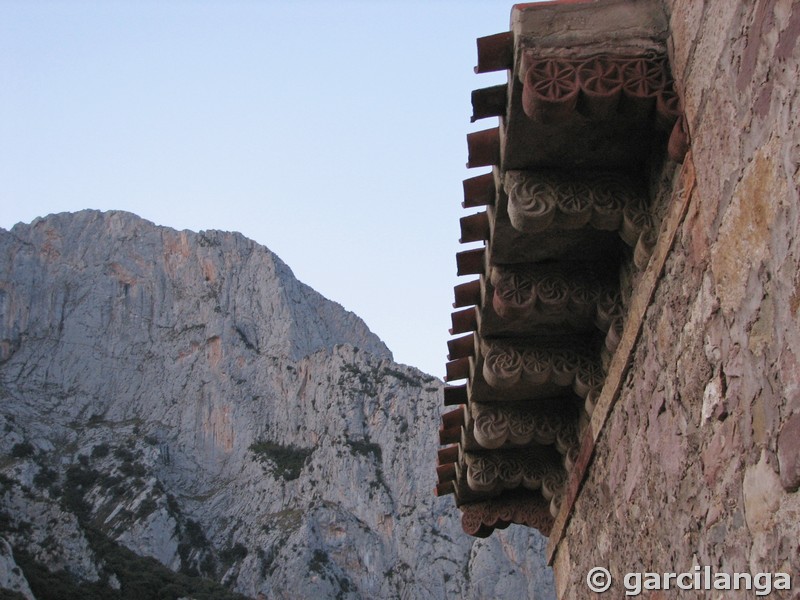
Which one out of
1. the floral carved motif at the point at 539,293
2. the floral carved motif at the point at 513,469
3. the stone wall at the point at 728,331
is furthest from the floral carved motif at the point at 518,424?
the stone wall at the point at 728,331

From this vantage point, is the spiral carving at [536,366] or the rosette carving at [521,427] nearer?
the spiral carving at [536,366]

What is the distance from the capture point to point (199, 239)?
218 feet

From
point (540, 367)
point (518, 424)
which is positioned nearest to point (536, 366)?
point (540, 367)

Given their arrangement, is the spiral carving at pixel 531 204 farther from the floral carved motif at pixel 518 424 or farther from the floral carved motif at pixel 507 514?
the floral carved motif at pixel 507 514

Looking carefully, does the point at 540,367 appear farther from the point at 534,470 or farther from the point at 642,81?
the point at 642,81

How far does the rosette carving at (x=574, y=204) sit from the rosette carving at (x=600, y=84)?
38cm

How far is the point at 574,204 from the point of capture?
3.22 m

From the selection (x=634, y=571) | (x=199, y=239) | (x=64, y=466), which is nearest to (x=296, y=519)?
(x=64, y=466)

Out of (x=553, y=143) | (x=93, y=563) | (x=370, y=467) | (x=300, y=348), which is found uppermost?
(x=300, y=348)

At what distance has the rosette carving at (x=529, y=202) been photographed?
10.4ft

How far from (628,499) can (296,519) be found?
43.5 m

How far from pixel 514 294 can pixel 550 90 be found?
1.03 meters

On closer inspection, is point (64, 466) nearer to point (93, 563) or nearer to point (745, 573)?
point (93, 563)

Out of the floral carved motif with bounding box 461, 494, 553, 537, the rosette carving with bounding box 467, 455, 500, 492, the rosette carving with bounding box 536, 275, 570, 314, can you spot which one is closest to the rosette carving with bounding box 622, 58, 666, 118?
the rosette carving with bounding box 536, 275, 570, 314
